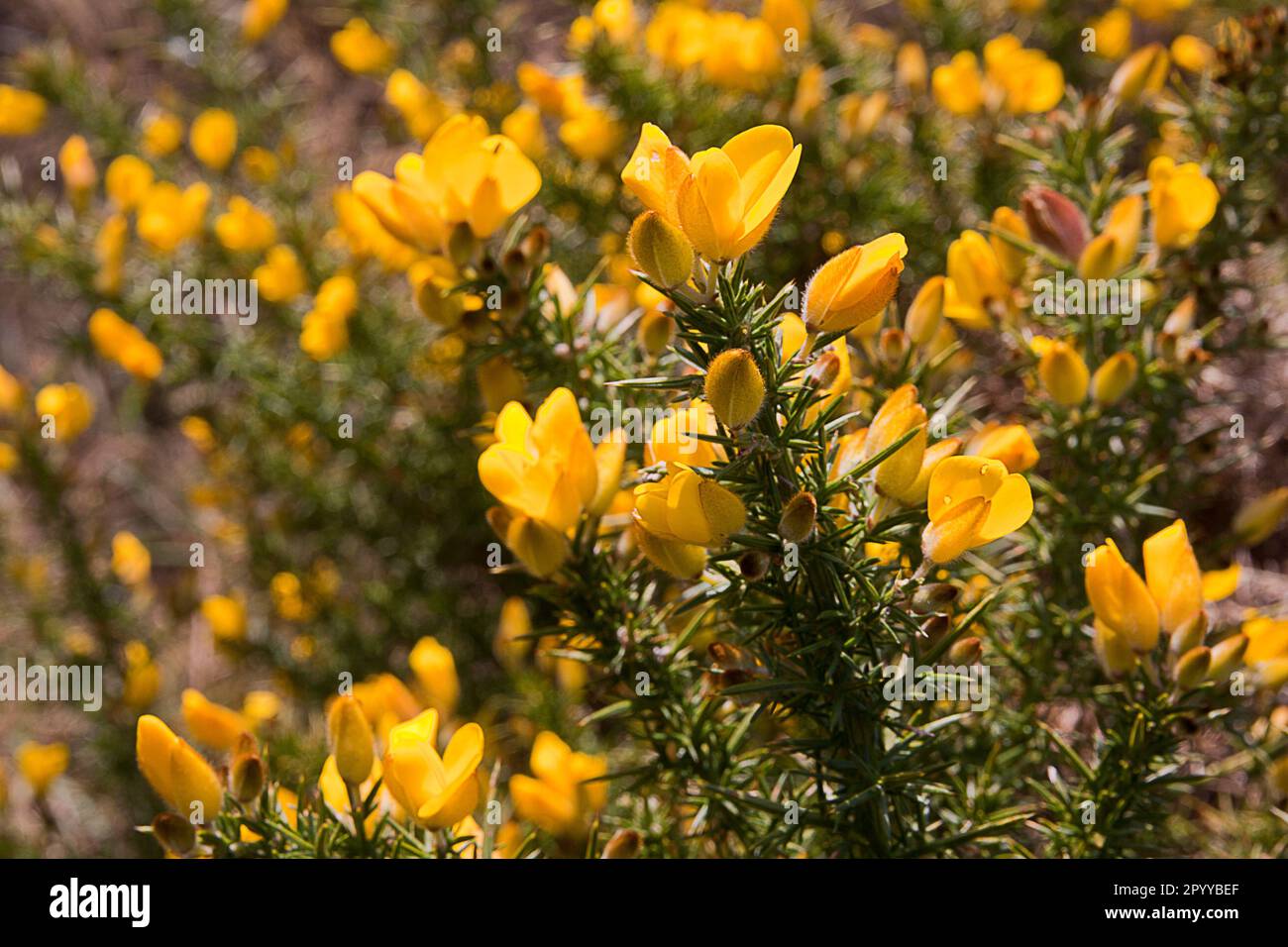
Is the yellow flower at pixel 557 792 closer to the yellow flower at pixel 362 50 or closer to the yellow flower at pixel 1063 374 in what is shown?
the yellow flower at pixel 1063 374

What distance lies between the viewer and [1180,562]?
90 centimetres

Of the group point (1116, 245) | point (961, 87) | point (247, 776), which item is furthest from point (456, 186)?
point (961, 87)

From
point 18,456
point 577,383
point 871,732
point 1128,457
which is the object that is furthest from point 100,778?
point 1128,457

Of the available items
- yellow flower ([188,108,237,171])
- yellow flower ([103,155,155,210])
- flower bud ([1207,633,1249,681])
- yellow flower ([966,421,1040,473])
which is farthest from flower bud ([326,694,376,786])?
yellow flower ([188,108,237,171])

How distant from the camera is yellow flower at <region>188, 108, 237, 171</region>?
7.26 ft

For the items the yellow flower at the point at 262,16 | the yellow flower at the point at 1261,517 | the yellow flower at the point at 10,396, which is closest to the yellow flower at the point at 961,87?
the yellow flower at the point at 1261,517

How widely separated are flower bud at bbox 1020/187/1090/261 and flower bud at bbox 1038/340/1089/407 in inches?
4.7

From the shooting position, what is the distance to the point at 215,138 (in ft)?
7.27

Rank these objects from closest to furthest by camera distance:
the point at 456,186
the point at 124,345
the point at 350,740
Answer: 1. the point at 350,740
2. the point at 456,186
3. the point at 124,345

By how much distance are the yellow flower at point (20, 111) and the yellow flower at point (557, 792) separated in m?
1.97

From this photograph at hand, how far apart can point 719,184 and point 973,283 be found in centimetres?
58

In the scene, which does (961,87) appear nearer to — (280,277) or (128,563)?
(280,277)

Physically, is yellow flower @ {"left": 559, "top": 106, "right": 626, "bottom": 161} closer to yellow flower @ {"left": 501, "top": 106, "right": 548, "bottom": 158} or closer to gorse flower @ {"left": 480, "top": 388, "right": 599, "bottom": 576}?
yellow flower @ {"left": 501, "top": 106, "right": 548, "bottom": 158}
